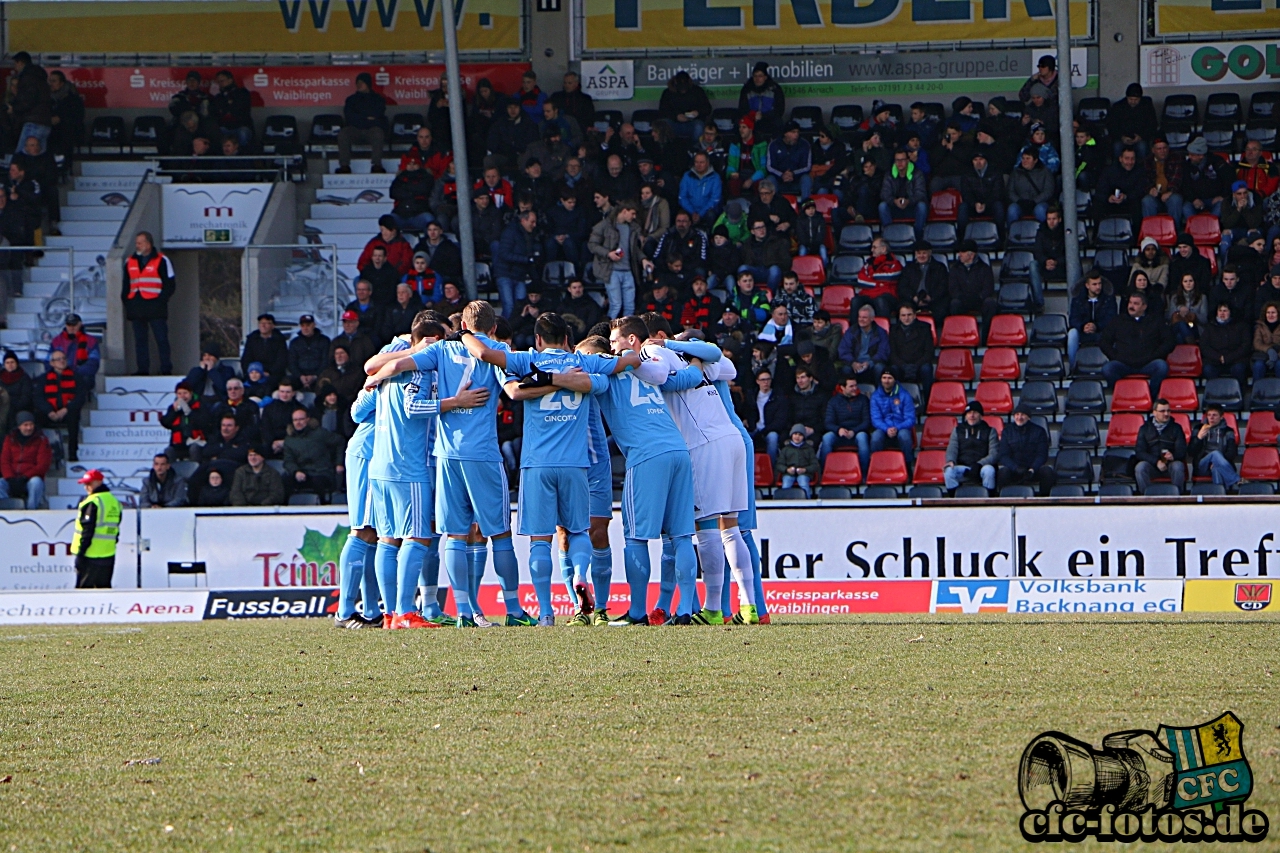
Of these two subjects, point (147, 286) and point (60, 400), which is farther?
point (147, 286)

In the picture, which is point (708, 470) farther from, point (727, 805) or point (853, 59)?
point (853, 59)

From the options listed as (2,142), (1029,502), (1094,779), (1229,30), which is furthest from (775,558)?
(2,142)

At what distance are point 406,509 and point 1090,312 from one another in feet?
39.1

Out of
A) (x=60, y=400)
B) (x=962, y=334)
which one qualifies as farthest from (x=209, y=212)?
(x=962, y=334)

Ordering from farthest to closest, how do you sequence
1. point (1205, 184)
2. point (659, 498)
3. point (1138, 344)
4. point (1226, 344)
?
point (1205, 184) → point (1138, 344) → point (1226, 344) → point (659, 498)

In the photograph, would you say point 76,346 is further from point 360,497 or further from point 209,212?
point 360,497

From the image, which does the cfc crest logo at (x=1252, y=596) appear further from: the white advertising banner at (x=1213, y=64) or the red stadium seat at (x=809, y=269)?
the white advertising banner at (x=1213, y=64)

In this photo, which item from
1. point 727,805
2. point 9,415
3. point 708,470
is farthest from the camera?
point 9,415

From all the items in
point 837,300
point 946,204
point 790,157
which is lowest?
point 837,300

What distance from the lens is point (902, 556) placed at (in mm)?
16750

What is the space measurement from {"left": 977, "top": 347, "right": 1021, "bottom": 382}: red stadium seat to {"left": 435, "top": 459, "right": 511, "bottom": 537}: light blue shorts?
1103cm

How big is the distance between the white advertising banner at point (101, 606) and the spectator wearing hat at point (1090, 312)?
1103 centimetres

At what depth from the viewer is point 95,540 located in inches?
701

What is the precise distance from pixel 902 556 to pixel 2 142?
637 inches
